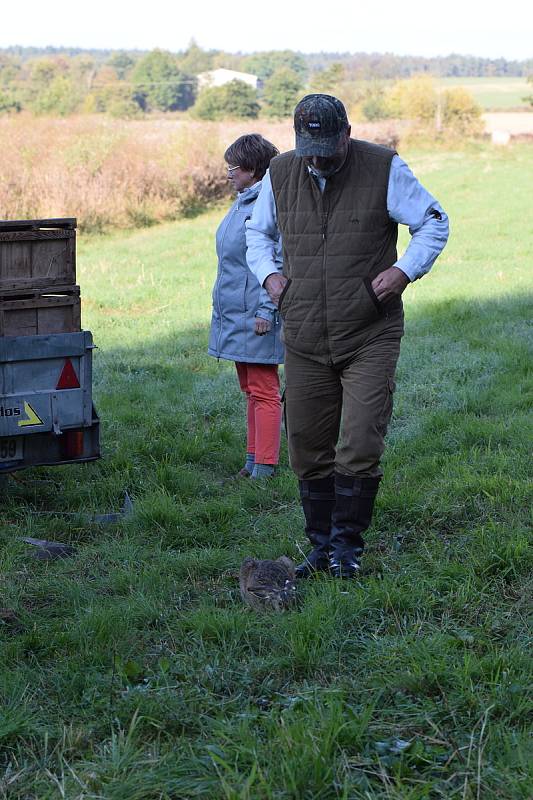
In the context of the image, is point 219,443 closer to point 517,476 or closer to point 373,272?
point 517,476

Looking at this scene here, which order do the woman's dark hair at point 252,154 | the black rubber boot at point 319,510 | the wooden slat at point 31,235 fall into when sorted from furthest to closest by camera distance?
the woman's dark hair at point 252,154, the wooden slat at point 31,235, the black rubber boot at point 319,510

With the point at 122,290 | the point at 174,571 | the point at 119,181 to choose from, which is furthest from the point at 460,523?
the point at 119,181

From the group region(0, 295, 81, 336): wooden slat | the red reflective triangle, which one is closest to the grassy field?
the red reflective triangle

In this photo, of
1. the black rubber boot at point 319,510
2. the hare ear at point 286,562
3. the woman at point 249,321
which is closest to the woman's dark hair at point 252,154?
the woman at point 249,321

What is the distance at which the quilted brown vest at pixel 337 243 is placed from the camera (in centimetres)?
436

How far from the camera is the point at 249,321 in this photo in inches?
247

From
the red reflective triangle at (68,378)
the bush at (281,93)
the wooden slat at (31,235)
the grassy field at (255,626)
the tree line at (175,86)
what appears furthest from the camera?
the bush at (281,93)

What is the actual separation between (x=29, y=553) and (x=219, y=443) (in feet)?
7.23

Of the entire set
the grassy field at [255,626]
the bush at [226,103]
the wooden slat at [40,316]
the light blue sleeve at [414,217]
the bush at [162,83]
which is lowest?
the grassy field at [255,626]

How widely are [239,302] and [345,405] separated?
195 centimetres

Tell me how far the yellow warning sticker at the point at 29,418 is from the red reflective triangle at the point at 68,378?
20 centimetres

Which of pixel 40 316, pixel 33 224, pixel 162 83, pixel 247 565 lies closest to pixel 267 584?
pixel 247 565

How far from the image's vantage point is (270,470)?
6.41 meters

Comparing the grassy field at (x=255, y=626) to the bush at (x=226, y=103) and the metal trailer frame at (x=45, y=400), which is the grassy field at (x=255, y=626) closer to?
the metal trailer frame at (x=45, y=400)
